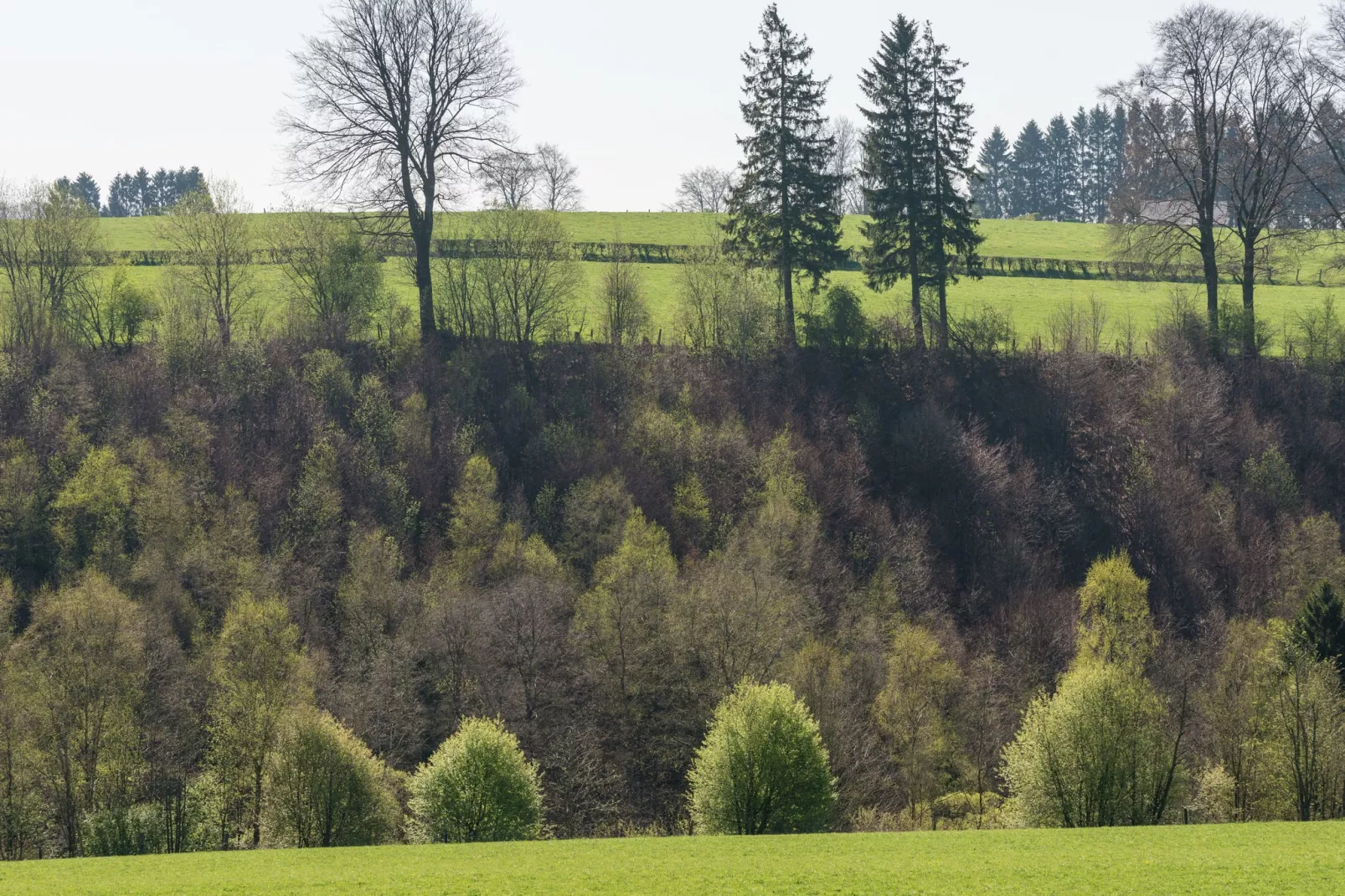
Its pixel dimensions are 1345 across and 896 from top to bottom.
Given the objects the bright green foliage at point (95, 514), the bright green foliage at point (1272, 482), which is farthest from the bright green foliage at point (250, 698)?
the bright green foliage at point (1272, 482)

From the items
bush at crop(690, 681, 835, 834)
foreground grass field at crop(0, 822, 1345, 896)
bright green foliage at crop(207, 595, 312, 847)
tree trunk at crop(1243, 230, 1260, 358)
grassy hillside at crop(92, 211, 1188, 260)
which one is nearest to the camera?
foreground grass field at crop(0, 822, 1345, 896)

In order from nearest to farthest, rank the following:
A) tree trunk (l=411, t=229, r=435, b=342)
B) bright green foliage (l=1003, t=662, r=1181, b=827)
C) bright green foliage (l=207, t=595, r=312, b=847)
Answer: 1. bright green foliage (l=1003, t=662, r=1181, b=827)
2. bright green foliage (l=207, t=595, r=312, b=847)
3. tree trunk (l=411, t=229, r=435, b=342)

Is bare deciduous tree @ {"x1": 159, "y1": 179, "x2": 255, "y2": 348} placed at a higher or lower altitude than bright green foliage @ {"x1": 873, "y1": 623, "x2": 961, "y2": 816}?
higher

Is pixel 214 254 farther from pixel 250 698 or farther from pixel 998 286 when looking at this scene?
pixel 998 286

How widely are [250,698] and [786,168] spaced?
33309mm

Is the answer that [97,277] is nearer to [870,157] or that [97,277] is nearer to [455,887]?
[870,157]

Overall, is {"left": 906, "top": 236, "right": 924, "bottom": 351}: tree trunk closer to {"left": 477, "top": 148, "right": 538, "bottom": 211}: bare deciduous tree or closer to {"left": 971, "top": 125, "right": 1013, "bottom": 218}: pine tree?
{"left": 477, "top": 148, "right": 538, "bottom": 211}: bare deciduous tree

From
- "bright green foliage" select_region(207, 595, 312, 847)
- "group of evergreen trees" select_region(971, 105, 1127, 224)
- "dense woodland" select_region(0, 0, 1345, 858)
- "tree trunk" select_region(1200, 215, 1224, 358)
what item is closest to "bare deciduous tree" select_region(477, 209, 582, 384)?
"dense woodland" select_region(0, 0, 1345, 858)

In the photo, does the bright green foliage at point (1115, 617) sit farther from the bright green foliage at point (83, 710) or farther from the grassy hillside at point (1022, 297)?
the bright green foliage at point (83, 710)

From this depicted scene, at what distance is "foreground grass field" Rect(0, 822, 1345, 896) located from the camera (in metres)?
24.0

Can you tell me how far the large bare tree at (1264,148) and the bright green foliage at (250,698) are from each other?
45.0 meters

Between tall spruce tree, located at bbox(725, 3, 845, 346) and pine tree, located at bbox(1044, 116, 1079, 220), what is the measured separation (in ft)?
278

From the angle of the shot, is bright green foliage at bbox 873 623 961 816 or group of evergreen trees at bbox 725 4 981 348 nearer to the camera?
bright green foliage at bbox 873 623 961 816

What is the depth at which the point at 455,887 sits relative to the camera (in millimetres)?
24062
